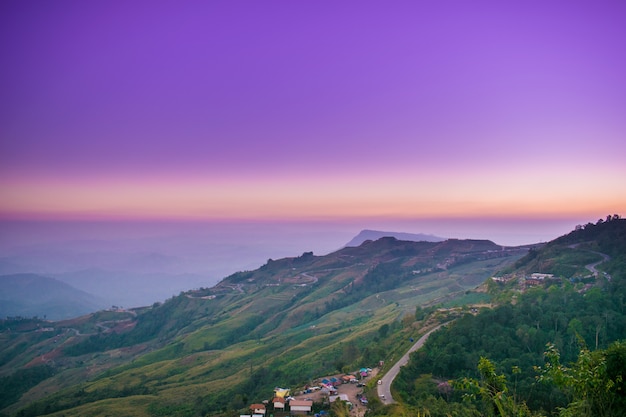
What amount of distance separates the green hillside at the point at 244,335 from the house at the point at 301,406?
8842 mm

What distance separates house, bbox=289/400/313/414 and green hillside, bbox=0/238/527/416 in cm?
884

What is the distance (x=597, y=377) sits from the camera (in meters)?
9.98

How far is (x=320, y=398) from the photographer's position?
1698 inches

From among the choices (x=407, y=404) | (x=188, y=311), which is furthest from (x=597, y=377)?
(x=188, y=311)

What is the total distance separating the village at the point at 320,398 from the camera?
132 ft

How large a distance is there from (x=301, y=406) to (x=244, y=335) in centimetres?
7942

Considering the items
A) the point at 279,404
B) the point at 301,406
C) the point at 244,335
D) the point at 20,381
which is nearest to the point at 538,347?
the point at 301,406

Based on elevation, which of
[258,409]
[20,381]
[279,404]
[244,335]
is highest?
[279,404]

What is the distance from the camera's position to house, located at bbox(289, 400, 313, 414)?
A: 4006 centimetres

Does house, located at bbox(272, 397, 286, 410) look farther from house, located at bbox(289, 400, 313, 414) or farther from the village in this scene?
house, located at bbox(289, 400, 313, 414)

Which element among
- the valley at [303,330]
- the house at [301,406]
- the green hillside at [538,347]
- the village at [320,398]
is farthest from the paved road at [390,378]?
the house at [301,406]

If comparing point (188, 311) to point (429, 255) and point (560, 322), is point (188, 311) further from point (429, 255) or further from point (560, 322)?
point (560, 322)

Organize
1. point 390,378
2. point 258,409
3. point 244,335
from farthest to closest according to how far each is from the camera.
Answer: point 244,335, point 390,378, point 258,409

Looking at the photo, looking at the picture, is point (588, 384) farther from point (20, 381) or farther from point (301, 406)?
point (20, 381)
